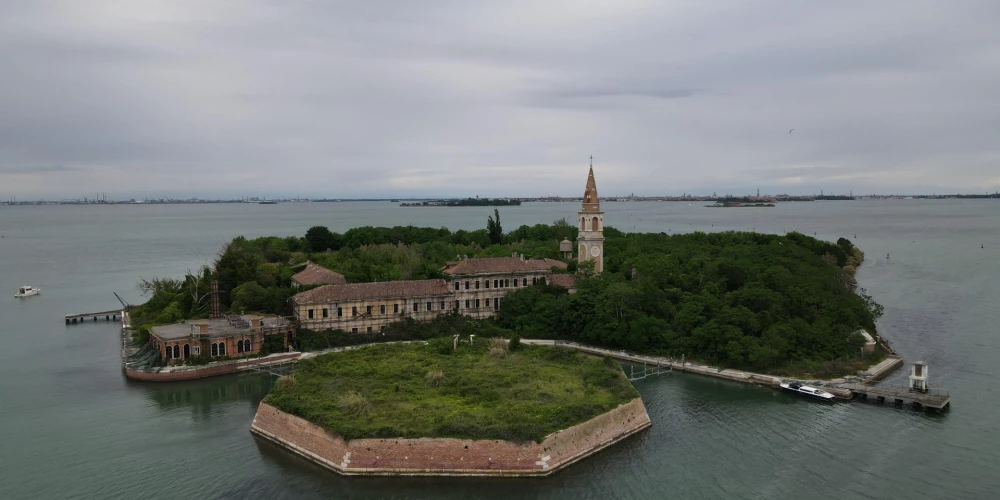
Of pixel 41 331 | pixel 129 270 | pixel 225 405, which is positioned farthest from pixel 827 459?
pixel 129 270

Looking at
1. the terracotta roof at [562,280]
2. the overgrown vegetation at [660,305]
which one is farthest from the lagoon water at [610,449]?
the terracotta roof at [562,280]

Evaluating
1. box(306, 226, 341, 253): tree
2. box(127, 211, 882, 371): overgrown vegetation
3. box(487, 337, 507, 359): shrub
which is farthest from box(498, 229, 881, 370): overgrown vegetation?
box(306, 226, 341, 253): tree

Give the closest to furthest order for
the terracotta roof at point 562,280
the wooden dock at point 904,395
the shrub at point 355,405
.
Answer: the shrub at point 355,405, the wooden dock at point 904,395, the terracotta roof at point 562,280

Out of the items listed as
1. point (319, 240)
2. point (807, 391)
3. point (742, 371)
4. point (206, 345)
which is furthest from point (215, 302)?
point (807, 391)

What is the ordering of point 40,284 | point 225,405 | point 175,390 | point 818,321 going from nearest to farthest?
point 225,405, point 175,390, point 818,321, point 40,284

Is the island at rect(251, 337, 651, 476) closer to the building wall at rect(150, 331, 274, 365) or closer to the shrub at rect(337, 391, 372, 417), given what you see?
the shrub at rect(337, 391, 372, 417)

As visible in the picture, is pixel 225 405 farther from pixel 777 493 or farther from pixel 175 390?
pixel 777 493

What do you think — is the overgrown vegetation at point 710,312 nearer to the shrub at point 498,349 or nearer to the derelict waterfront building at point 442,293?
the derelict waterfront building at point 442,293

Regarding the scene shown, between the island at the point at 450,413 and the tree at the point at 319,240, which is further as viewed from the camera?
the tree at the point at 319,240
